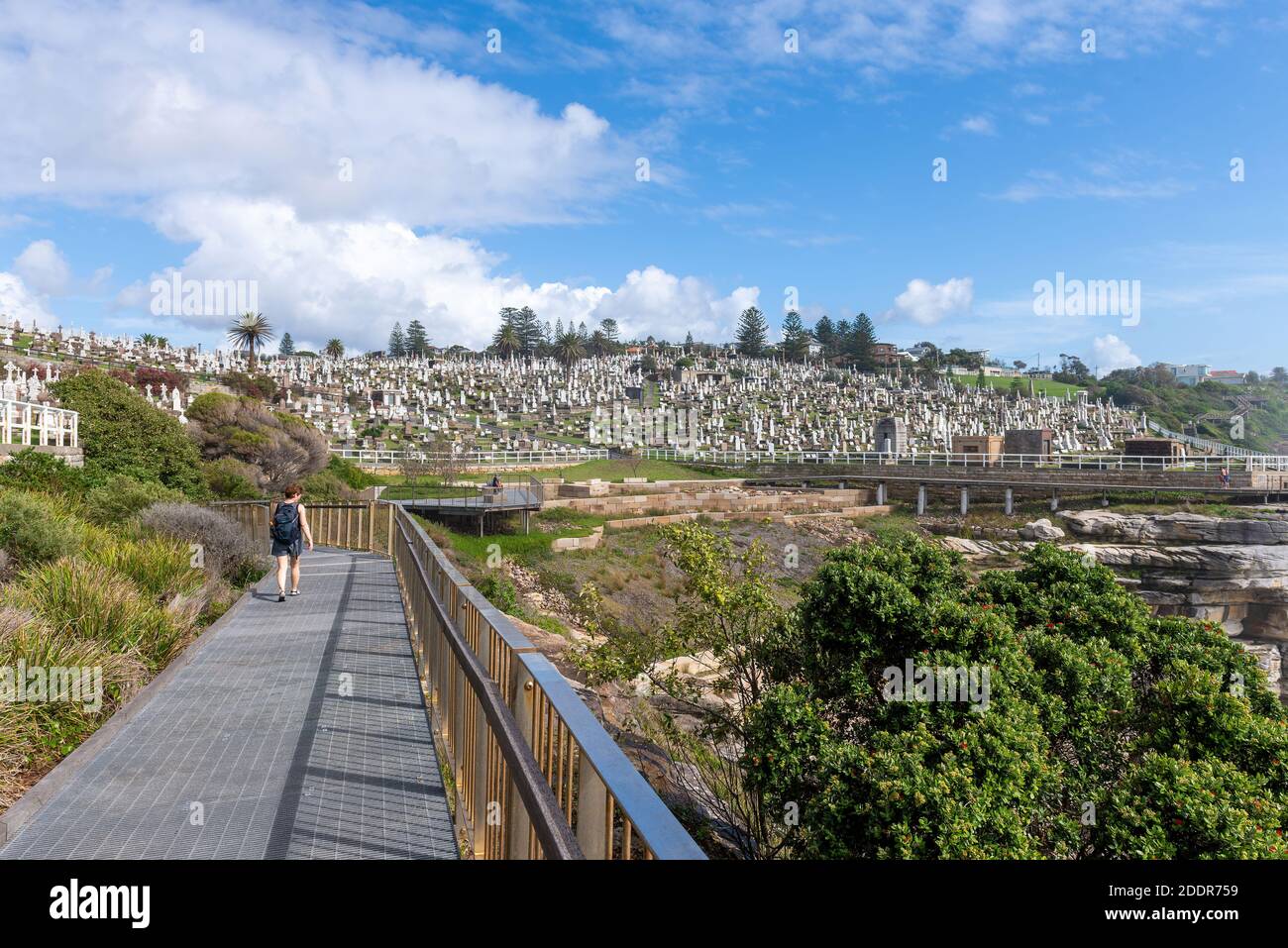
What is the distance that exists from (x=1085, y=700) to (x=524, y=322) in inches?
4965

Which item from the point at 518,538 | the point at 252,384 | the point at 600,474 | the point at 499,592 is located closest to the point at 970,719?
the point at 499,592

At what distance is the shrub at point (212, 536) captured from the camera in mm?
12812

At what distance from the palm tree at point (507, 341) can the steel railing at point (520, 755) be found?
118m

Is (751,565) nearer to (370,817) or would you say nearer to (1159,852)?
(1159,852)

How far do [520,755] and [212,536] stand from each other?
12350mm

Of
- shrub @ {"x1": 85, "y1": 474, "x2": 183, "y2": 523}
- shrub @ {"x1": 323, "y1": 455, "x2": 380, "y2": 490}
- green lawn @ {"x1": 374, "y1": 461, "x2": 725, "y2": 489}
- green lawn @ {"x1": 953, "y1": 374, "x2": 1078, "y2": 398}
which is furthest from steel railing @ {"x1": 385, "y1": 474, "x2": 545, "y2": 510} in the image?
green lawn @ {"x1": 953, "y1": 374, "x2": 1078, "y2": 398}

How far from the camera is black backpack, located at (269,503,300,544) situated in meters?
10.8

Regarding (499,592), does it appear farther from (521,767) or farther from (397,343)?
(397,343)

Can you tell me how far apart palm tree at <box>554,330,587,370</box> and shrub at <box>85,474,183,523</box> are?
330 ft

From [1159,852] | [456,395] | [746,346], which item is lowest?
[1159,852]

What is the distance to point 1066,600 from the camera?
11523 millimetres

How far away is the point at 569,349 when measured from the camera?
11644cm

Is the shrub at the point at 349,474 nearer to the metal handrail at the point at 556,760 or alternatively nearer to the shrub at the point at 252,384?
the shrub at the point at 252,384
